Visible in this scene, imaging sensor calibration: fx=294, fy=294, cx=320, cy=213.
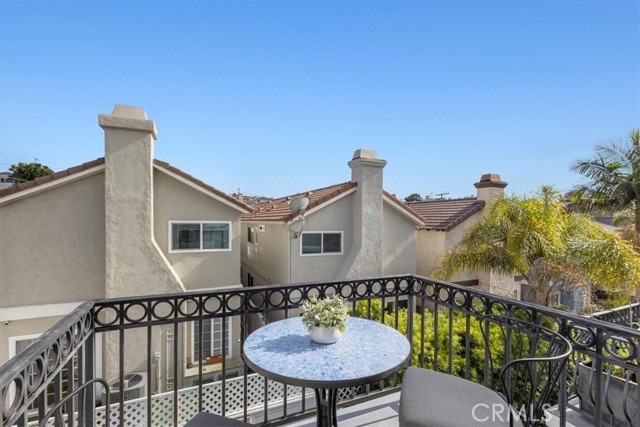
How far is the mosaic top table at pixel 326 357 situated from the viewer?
164 centimetres

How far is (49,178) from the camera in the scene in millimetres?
7605

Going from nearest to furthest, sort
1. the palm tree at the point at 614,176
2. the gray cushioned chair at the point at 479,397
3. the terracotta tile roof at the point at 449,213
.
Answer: the gray cushioned chair at the point at 479,397 → the palm tree at the point at 614,176 → the terracotta tile roof at the point at 449,213

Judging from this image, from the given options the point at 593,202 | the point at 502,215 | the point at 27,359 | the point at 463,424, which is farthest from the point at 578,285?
the point at 27,359

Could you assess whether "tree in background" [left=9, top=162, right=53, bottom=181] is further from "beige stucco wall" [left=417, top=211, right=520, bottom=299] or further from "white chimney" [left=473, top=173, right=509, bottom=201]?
"white chimney" [left=473, top=173, right=509, bottom=201]

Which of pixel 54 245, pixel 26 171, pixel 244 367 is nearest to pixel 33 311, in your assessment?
pixel 54 245

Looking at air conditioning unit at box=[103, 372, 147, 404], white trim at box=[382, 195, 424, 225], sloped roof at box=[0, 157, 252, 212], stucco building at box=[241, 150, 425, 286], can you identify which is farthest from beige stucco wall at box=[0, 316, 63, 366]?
white trim at box=[382, 195, 424, 225]

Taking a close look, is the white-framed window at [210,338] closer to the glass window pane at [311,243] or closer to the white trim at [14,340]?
the glass window pane at [311,243]

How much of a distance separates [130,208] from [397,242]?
365 inches

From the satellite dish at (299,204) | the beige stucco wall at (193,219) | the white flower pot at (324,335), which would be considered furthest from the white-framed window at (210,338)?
the white flower pot at (324,335)

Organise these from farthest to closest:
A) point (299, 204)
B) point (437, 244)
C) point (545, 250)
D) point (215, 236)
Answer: point (437, 244) → point (299, 204) → point (215, 236) → point (545, 250)

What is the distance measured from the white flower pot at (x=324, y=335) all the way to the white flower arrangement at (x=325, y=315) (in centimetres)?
2

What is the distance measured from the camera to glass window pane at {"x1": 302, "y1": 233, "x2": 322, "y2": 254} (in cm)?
1063

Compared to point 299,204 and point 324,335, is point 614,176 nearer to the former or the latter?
point 299,204

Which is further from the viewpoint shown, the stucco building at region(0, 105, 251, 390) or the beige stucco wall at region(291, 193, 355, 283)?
the beige stucco wall at region(291, 193, 355, 283)
